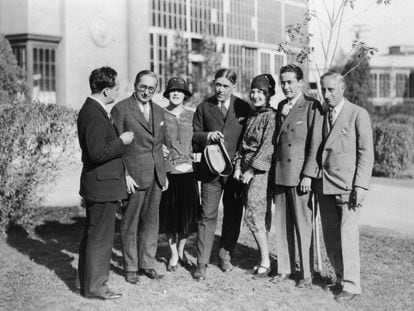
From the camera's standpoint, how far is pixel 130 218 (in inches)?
239

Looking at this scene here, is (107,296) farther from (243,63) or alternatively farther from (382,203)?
(243,63)

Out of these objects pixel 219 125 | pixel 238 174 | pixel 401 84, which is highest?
pixel 401 84

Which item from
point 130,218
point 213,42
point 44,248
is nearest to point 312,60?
point 130,218

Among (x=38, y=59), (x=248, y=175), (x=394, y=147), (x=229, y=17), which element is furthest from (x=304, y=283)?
(x=229, y=17)

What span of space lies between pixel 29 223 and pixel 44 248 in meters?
0.98

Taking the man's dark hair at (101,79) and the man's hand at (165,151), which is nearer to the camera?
the man's dark hair at (101,79)

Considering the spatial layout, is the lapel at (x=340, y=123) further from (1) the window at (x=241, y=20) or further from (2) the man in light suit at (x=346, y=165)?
(1) the window at (x=241, y=20)

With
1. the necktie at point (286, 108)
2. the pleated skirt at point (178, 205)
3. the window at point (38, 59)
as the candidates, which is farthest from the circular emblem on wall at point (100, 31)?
the necktie at point (286, 108)

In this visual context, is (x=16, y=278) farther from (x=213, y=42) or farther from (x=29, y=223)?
(x=213, y=42)

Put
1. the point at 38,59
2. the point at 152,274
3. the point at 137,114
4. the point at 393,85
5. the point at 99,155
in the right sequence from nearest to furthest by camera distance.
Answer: the point at 99,155
the point at 137,114
the point at 152,274
the point at 38,59
the point at 393,85

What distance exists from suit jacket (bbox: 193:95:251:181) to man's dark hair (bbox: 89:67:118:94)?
52.0 inches

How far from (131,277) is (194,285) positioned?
2.13ft

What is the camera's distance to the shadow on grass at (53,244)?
6.66 metres

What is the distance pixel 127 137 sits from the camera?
5.54 metres
